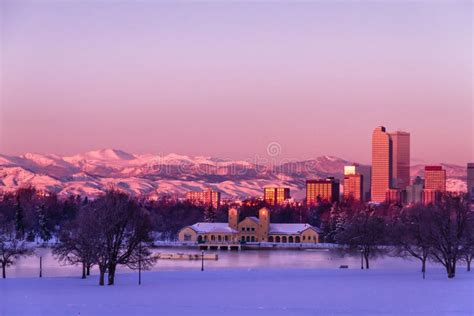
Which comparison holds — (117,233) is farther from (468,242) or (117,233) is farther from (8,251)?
(468,242)

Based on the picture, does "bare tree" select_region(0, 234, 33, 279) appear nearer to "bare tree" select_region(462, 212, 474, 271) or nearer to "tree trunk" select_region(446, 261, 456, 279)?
"tree trunk" select_region(446, 261, 456, 279)

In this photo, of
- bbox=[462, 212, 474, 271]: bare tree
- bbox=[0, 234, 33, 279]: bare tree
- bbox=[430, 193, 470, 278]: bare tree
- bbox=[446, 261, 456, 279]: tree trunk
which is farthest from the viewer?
bbox=[0, 234, 33, 279]: bare tree

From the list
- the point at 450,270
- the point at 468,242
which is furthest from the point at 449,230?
the point at 450,270

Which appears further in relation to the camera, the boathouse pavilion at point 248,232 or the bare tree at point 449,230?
the boathouse pavilion at point 248,232

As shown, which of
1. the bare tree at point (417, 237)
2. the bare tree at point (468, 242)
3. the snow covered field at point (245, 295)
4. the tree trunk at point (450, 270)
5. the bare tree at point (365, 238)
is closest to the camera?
the snow covered field at point (245, 295)

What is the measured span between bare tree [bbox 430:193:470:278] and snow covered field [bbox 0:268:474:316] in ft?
2.97

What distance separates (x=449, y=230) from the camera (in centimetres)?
4038

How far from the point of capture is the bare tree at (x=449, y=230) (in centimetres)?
3988

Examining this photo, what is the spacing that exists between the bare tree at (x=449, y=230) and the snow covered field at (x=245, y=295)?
0.90 metres

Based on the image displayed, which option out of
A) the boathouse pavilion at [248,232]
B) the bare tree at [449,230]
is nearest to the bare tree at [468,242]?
the bare tree at [449,230]

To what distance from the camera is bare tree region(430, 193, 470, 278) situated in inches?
1570

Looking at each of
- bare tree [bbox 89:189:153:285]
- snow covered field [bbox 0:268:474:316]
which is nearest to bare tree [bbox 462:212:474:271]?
snow covered field [bbox 0:268:474:316]

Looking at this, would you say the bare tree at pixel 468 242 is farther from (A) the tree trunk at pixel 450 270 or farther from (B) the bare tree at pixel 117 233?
(B) the bare tree at pixel 117 233

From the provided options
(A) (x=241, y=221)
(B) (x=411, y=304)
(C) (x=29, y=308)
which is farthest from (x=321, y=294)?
(A) (x=241, y=221)
